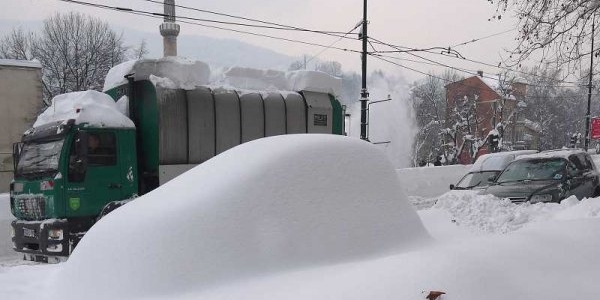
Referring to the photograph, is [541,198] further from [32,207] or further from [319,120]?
[32,207]

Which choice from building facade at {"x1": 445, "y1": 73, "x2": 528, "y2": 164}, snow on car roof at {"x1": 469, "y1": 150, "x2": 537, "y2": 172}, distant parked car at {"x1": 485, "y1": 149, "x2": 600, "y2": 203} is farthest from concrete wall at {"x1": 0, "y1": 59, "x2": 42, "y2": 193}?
building facade at {"x1": 445, "y1": 73, "x2": 528, "y2": 164}

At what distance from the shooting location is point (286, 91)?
11.9 meters

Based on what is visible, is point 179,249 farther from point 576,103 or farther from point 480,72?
point 576,103

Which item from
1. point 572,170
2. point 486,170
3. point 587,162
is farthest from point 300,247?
point 486,170

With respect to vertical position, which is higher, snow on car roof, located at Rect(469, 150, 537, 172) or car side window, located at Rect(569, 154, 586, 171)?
car side window, located at Rect(569, 154, 586, 171)

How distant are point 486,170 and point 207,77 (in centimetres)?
912

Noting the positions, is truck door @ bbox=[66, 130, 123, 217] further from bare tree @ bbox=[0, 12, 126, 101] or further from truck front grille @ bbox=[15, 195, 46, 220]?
bare tree @ bbox=[0, 12, 126, 101]

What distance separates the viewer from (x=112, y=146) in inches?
372

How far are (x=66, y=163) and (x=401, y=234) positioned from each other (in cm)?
638

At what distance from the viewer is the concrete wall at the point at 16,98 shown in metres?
30.4

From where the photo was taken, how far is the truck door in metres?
8.92

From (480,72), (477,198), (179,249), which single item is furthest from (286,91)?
(480,72)

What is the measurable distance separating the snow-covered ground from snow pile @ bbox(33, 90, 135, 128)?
4534mm

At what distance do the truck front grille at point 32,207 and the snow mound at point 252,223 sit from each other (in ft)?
16.6
